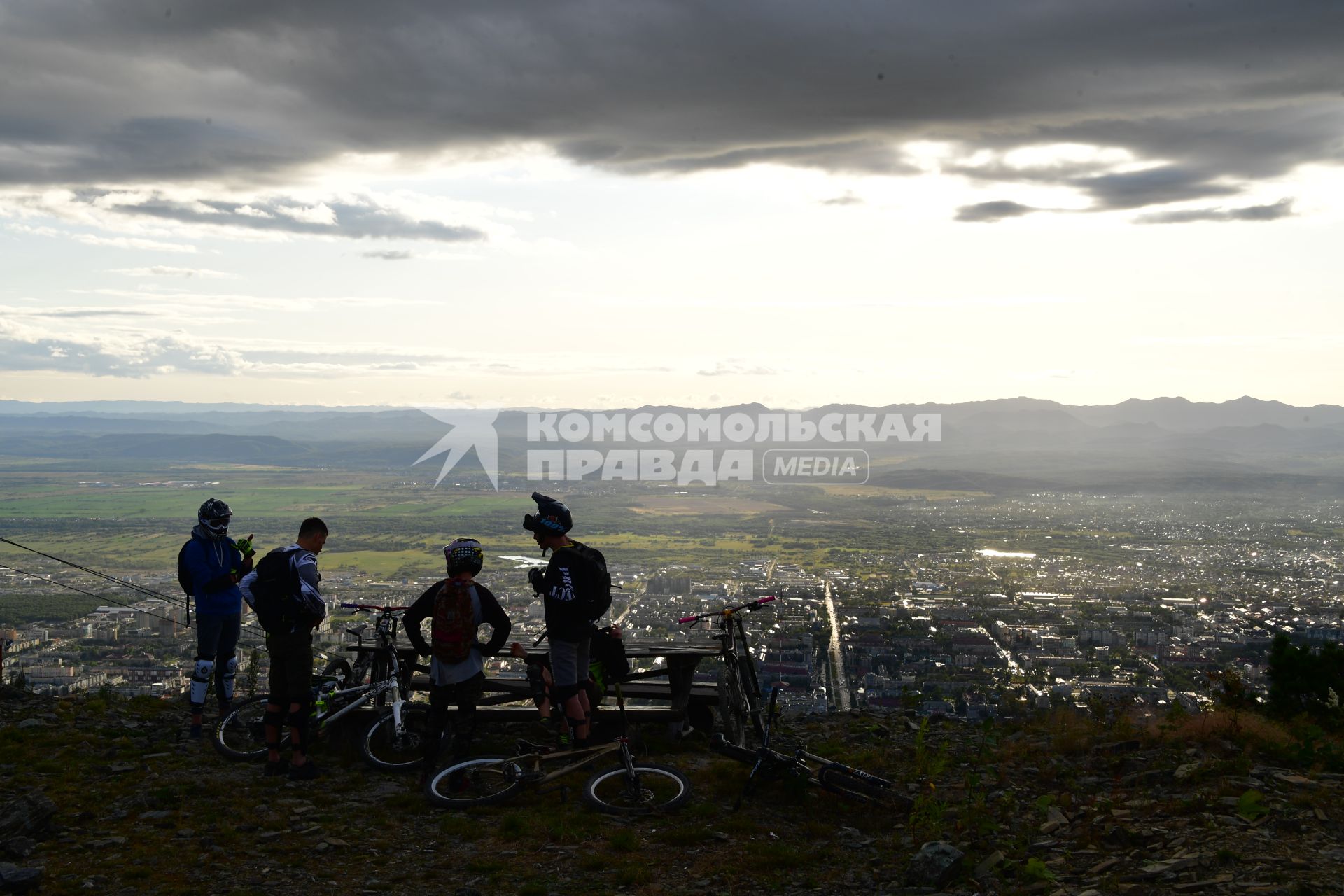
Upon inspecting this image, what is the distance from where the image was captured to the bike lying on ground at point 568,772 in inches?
320

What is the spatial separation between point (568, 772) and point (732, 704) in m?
2.23

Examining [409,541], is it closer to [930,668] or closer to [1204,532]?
[930,668]

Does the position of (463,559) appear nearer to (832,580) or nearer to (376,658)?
(376,658)

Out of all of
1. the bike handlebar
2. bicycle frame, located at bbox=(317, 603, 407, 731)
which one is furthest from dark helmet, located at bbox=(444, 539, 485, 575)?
the bike handlebar

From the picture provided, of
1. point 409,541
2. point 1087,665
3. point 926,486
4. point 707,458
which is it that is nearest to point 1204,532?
point 926,486

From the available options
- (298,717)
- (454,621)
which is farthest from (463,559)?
(298,717)

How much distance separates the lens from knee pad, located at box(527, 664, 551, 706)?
947cm

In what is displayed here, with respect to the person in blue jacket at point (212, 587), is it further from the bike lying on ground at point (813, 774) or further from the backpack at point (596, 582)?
the bike lying on ground at point (813, 774)

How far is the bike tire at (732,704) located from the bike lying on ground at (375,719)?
3.21 m

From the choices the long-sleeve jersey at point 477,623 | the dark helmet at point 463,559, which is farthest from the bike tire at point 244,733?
the dark helmet at point 463,559

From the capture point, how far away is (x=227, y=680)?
10.7 metres

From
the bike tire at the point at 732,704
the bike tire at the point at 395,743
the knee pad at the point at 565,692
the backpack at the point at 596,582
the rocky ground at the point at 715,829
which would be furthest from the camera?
the bike tire at the point at 732,704

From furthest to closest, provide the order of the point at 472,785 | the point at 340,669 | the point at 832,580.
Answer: the point at 832,580, the point at 340,669, the point at 472,785

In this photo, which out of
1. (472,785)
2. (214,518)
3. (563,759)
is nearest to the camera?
(563,759)
